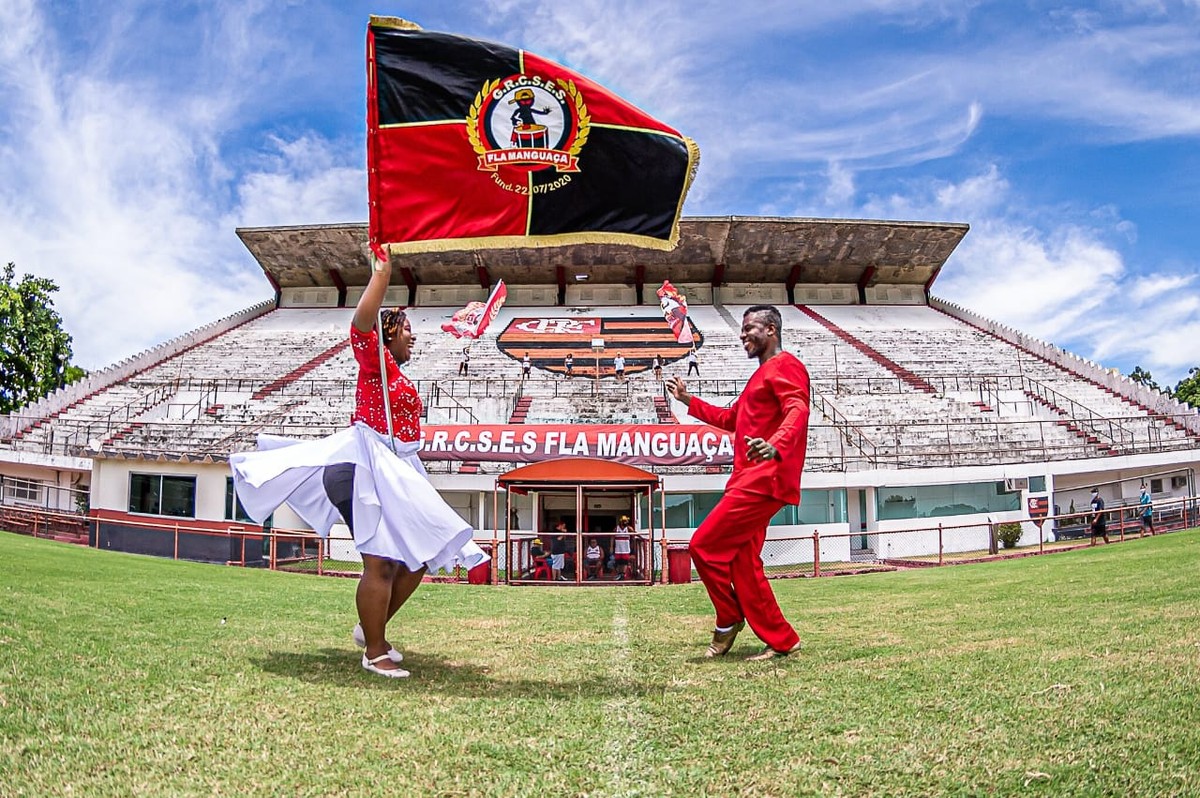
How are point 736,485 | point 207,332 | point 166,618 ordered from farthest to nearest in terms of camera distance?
point 207,332
point 166,618
point 736,485

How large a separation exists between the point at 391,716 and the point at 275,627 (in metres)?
2.68

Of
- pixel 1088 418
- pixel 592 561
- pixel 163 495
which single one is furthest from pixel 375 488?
pixel 1088 418

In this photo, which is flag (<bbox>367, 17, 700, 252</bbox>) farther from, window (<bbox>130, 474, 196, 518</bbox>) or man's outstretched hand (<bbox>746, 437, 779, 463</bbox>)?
window (<bbox>130, 474, 196, 518</bbox>)

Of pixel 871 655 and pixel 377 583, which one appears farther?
pixel 871 655

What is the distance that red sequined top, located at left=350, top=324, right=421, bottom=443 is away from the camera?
3963 mm

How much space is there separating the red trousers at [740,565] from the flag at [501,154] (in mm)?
1671

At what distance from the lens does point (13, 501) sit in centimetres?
2414

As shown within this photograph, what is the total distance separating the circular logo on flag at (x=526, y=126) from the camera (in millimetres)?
4555

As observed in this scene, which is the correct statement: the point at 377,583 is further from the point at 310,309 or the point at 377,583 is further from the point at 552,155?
the point at 310,309

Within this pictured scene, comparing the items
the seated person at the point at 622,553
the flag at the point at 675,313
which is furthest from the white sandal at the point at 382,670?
the flag at the point at 675,313

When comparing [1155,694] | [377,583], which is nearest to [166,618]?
[377,583]

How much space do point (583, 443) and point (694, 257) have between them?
21898mm

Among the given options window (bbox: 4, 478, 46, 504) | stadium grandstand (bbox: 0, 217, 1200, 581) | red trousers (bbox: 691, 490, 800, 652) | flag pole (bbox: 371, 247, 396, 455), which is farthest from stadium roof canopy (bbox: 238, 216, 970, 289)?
flag pole (bbox: 371, 247, 396, 455)

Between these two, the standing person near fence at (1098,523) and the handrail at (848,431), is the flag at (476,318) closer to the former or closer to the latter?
the handrail at (848,431)
